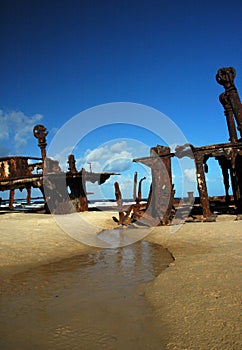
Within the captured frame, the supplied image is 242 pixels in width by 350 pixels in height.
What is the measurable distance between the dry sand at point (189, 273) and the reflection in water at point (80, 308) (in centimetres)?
28

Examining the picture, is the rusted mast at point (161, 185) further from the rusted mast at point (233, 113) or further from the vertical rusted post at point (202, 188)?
the rusted mast at point (233, 113)

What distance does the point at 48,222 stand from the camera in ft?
34.4

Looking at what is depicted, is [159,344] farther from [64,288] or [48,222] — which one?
[48,222]

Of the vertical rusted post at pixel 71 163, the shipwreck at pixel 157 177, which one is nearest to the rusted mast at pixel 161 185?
the shipwreck at pixel 157 177

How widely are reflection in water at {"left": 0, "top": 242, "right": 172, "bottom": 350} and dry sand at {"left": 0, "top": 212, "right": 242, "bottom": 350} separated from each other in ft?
0.93

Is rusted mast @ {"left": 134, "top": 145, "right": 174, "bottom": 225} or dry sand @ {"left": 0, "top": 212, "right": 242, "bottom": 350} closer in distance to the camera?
dry sand @ {"left": 0, "top": 212, "right": 242, "bottom": 350}

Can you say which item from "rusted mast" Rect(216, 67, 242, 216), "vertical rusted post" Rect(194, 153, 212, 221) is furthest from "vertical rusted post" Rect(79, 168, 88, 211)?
"rusted mast" Rect(216, 67, 242, 216)

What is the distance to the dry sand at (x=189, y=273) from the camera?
2.47 m

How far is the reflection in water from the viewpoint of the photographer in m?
2.45

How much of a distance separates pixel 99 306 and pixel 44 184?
36.9 ft

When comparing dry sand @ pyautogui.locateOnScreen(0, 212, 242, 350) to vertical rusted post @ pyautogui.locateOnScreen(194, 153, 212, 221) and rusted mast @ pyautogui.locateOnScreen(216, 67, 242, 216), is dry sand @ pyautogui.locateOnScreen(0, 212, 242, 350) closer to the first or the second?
vertical rusted post @ pyautogui.locateOnScreen(194, 153, 212, 221)

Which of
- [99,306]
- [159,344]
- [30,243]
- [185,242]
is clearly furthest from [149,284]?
[30,243]

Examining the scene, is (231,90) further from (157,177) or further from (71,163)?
(71,163)

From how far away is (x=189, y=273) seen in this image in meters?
4.25
